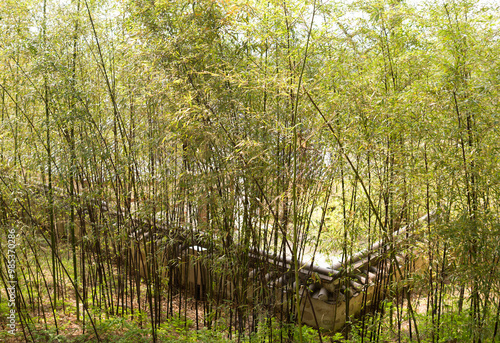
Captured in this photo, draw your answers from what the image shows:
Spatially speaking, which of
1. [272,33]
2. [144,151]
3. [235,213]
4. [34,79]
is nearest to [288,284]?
[235,213]

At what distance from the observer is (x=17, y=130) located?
14.6ft

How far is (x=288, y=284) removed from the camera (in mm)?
3836

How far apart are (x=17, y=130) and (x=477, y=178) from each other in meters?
4.45

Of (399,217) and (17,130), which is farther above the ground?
(17,130)

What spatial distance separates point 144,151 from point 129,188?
1.92 feet

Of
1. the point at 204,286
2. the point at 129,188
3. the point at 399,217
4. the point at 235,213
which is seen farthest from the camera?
the point at 204,286

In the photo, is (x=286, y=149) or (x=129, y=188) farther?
(x=129, y=188)

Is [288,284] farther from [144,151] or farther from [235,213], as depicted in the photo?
[144,151]

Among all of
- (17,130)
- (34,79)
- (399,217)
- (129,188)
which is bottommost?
(399,217)

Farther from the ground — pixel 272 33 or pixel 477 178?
pixel 272 33

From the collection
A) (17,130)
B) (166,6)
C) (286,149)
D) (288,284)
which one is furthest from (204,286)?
(166,6)

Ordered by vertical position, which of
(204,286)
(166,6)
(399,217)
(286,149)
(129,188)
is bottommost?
(204,286)

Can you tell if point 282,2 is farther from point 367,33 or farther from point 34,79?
point 34,79

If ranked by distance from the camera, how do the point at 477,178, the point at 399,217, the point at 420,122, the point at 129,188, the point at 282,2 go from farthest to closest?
the point at 129,188 < the point at 399,217 < the point at 282,2 < the point at 420,122 < the point at 477,178
